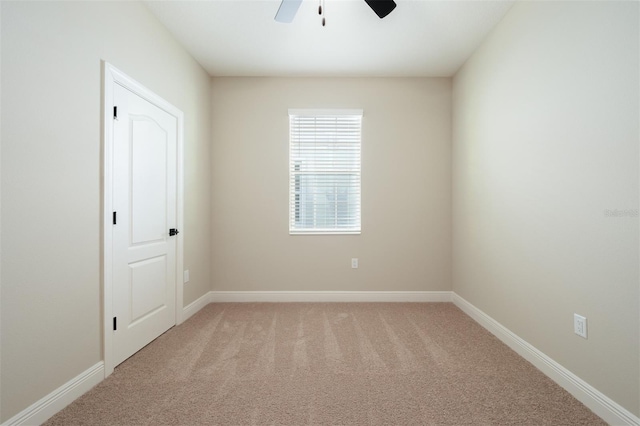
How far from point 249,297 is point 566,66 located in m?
3.63

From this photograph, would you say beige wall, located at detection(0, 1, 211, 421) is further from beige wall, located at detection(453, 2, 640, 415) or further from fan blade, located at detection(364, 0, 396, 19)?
beige wall, located at detection(453, 2, 640, 415)

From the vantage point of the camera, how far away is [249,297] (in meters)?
3.70

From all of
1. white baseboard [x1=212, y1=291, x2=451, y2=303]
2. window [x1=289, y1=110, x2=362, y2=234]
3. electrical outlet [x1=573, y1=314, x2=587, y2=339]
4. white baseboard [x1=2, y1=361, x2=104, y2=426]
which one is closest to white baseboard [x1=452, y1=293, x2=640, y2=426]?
electrical outlet [x1=573, y1=314, x2=587, y2=339]

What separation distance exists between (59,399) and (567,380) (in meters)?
3.01

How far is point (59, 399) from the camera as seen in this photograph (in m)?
1.66

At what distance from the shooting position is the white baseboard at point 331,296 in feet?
12.1

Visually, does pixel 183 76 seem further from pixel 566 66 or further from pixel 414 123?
pixel 566 66

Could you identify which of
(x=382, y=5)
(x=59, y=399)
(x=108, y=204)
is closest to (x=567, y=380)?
(x=382, y=5)

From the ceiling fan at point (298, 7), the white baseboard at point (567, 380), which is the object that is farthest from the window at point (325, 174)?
the white baseboard at point (567, 380)

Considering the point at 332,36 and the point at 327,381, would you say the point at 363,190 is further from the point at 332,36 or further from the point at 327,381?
the point at 327,381

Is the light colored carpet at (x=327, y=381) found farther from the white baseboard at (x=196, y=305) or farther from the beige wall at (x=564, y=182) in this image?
the beige wall at (x=564, y=182)

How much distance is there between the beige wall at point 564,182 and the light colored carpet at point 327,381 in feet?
1.21

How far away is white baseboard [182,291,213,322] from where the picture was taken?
121 inches

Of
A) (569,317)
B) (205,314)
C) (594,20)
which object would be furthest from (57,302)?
(594,20)
